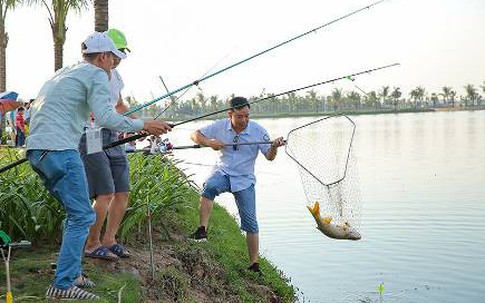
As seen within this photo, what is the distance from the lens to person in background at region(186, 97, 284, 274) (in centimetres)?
726

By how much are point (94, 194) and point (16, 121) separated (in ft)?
48.2

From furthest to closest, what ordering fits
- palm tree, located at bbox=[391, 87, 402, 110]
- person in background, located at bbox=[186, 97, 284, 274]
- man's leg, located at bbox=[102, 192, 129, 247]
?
1. palm tree, located at bbox=[391, 87, 402, 110]
2. person in background, located at bbox=[186, 97, 284, 274]
3. man's leg, located at bbox=[102, 192, 129, 247]

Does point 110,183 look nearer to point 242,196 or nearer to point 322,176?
point 242,196

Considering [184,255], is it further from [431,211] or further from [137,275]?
[431,211]

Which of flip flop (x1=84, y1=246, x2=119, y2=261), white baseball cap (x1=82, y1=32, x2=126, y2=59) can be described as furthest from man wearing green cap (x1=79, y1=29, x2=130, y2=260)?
white baseball cap (x1=82, y1=32, x2=126, y2=59)

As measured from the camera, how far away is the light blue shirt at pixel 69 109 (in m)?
4.73

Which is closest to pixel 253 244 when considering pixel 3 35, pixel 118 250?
pixel 118 250

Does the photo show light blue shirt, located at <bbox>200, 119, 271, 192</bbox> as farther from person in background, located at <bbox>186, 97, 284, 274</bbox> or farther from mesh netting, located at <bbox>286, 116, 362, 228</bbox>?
mesh netting, located at <bbox>286, 116, 362, 228</bbox>

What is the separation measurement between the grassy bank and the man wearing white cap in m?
0.36

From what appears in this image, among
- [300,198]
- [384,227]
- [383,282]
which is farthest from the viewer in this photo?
[300,198]

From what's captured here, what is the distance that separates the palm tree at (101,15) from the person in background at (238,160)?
14.5 ft

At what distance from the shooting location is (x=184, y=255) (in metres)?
7.06

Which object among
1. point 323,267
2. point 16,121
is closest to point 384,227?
point 323,267

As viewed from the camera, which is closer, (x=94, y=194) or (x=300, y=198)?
(x=94, y=194)
